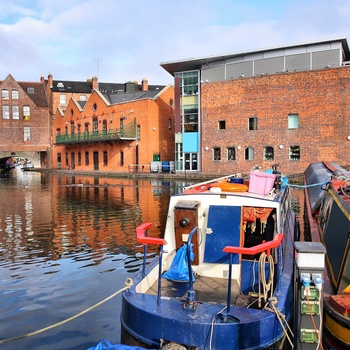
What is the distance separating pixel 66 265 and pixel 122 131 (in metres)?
33.1

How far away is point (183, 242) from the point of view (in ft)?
20.9

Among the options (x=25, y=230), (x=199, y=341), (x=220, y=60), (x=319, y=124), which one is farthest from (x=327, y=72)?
(x=199, y=341)

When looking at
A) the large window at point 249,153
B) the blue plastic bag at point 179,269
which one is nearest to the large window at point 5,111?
the large window at point 249,153

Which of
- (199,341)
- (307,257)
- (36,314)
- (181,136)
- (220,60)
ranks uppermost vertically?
(220,60)

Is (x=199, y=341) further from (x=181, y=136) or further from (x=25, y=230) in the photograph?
(x=181, y=136)

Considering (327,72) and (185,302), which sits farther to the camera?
(327,72)

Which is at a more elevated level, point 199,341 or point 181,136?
point 181,136

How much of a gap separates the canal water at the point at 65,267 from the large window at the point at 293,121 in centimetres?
1585

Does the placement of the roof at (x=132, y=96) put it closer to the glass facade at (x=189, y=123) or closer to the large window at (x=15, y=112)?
the glass facade at (x=189, y=123)

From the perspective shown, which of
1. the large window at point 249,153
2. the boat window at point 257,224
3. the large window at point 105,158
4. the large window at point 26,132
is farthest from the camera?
the large window at point 26,132

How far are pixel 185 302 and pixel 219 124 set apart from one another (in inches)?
1164

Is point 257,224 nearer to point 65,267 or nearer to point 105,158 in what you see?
point 65,267

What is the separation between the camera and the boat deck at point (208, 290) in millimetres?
5579

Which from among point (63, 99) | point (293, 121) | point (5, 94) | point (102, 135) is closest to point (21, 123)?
point (5, 94)
